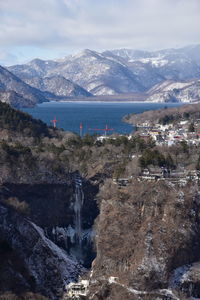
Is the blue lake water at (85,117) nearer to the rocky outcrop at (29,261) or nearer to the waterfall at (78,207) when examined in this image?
the waterfall at (78,207)

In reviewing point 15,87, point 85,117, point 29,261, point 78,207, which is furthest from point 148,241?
point 15,87

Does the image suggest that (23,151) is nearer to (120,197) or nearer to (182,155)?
(120,197)

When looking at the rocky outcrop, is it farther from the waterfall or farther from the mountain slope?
the mountain slope

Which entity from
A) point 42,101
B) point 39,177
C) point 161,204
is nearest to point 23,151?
point 39,177

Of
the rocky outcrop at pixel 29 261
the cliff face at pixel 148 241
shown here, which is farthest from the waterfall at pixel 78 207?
the cliff face at pixel 148 241

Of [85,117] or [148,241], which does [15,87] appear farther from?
Answer: [148,241]

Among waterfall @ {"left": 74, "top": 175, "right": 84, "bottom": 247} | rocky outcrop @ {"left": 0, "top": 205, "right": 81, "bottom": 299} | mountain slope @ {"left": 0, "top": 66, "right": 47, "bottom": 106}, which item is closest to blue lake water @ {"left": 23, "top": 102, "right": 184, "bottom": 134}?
mountain slope @ {"left": 0, "top": 66, "right": 47, "bottom": 106}
